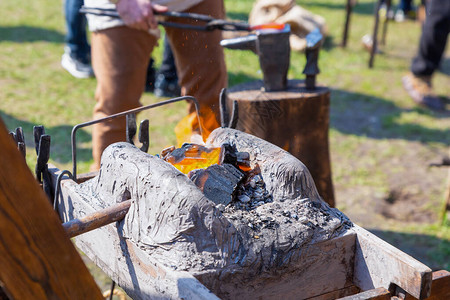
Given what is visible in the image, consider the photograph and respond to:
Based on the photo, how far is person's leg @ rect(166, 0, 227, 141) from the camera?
116 inches

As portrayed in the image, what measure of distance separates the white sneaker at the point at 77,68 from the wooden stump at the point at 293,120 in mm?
3020

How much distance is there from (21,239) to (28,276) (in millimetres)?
92

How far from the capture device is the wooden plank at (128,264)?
1.34m

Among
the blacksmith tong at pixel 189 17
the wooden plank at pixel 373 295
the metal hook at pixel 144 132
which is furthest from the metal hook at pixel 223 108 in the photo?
the wooden plank at pixel 373 295

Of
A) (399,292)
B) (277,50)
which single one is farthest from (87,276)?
(277,50)

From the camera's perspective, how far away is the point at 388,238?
317 centimetres

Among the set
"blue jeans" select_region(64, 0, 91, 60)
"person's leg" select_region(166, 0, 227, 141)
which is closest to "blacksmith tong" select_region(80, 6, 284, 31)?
"person's leg" select_region(166, 0, 227, 141)

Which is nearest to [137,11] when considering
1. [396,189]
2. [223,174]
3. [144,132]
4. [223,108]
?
[223,108]

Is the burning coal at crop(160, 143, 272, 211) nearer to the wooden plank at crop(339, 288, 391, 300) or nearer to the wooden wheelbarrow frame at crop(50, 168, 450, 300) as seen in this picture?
the wooden wheelbarrow frame at crop(50, 168, 450, 300)

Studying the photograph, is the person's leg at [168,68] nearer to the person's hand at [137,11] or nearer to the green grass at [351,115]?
the green grass at [351,115]

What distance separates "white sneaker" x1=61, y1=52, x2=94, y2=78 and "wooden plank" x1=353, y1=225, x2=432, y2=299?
180 inches

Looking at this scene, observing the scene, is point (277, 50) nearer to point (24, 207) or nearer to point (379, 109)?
point (24, 207)

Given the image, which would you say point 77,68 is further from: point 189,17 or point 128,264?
point 128,264

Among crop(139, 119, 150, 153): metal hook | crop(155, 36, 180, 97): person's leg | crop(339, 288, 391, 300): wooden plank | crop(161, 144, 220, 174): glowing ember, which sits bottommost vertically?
crop(155, 36, 180, 97): person's leg
